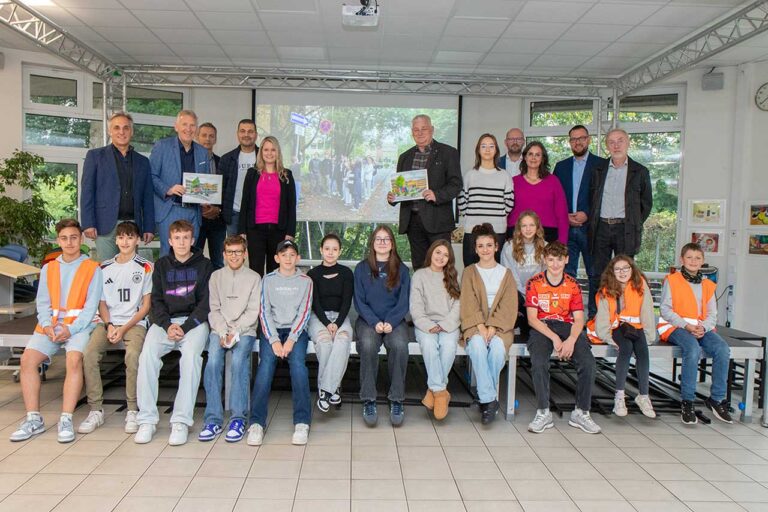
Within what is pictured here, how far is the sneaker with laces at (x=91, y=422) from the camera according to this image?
3459mm

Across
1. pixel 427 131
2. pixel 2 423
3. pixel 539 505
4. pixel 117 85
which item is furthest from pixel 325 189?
pixel 539 505

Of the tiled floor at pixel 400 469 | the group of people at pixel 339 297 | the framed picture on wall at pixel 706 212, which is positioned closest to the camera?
the tiled floor at pixel 400 469

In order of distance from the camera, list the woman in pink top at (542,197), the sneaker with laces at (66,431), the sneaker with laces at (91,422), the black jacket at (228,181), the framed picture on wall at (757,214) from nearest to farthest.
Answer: the sneaker with laces at (66,431)
the sneaker with laces at (91,422)
the woman in pink top at (542,197)
the black jacket at (228,181)
the framed picture on wall at (757,214)

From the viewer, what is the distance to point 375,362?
383cm

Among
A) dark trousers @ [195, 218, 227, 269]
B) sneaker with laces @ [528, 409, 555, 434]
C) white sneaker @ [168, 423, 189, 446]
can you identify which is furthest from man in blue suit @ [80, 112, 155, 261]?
sneaker with laces @ [528, 409, 555, 434]

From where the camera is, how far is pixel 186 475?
289 centimetres

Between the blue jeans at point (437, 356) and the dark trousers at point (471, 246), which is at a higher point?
the dark trousers at point (471, 246)

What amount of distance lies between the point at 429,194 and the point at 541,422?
1844mm

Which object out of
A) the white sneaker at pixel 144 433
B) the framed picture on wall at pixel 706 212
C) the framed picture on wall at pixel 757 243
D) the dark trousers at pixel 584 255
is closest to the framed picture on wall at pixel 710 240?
the framed picture on wall at pixel 706 212

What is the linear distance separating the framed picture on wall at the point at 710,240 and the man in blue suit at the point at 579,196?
3552mm

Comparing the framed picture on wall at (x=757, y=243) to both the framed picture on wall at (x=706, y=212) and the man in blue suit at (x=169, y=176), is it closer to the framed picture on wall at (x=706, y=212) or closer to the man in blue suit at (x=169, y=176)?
the framed picture on wall at (x=706, y=212)

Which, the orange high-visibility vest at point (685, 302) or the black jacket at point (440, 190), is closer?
the orange high-visibility vest at point (685, 302)

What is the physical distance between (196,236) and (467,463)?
2.90 meters

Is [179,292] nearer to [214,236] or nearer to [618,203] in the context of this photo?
[214,236]
